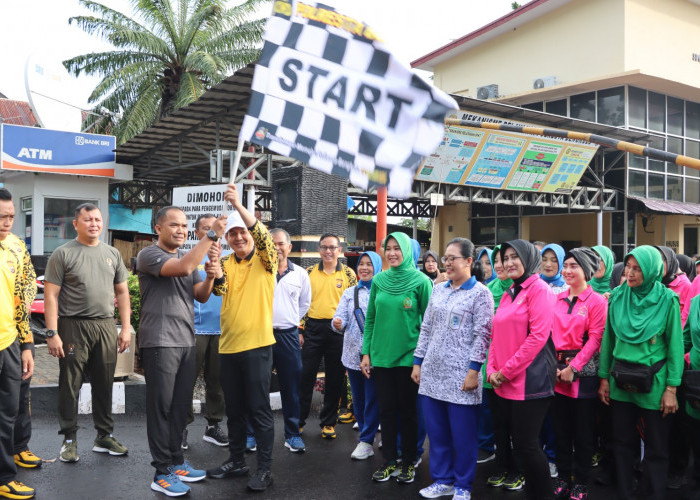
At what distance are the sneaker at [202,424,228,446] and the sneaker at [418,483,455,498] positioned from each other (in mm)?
1972

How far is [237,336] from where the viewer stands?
4.51 m

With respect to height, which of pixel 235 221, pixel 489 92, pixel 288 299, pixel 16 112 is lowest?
pixel 288 299

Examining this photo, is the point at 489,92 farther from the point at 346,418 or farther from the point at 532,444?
the point at 532,444

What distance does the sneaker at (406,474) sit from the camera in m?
4.69

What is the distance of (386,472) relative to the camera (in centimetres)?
474

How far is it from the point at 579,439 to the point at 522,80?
19.8 meters

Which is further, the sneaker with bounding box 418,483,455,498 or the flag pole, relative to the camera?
the flag pole

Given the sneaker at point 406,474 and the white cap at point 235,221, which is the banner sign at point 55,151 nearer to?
the white cap at point 235,221

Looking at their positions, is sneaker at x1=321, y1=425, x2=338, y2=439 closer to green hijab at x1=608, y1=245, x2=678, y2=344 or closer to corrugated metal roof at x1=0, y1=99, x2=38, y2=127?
green hijab at x1=608, y1=245, x2=678, y2=344

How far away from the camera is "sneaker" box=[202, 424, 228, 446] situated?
5555 mm

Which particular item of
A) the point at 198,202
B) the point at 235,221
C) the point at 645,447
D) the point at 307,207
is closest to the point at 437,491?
the point at 645,447

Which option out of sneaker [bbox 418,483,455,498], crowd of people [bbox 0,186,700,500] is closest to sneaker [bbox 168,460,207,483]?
crowd of people [bbox 0,186,700,500]

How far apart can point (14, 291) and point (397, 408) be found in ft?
9.51

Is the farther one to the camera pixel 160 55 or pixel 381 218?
pixel 160 55
